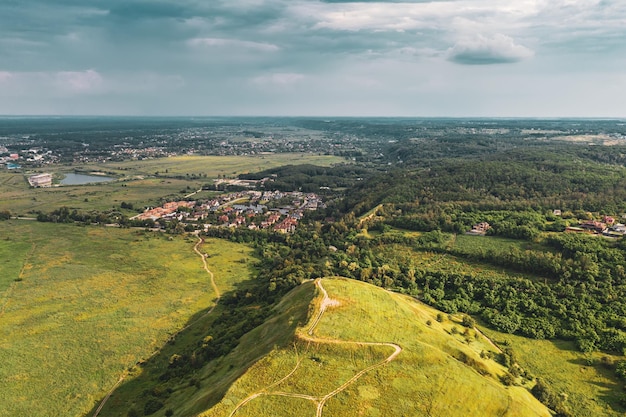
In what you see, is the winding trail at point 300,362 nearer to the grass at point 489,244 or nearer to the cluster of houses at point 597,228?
the grass at point 489,244

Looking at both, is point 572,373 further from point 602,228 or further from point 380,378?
point 602,228

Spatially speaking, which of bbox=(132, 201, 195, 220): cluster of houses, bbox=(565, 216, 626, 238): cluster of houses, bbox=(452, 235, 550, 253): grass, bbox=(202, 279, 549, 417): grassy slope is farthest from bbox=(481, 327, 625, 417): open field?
bbox=(132, 201, 195, 220): cluster of houses

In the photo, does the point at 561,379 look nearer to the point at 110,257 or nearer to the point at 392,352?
the point at 392,352

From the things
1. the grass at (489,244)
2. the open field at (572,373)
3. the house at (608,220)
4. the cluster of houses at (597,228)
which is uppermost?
the house at (608,220)

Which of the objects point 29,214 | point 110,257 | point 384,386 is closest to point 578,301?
point 384,386

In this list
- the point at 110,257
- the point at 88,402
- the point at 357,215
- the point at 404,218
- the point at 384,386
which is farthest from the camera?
the point at 357,215

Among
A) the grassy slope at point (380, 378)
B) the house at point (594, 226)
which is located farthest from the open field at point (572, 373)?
the house at point (594, 226)
